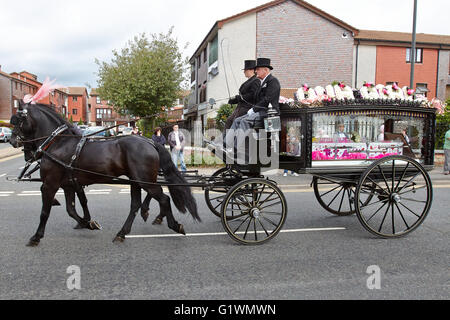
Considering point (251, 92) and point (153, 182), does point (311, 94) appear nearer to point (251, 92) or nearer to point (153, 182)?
point (251, 92)

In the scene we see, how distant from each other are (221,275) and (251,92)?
2939 mm

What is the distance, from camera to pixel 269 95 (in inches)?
194

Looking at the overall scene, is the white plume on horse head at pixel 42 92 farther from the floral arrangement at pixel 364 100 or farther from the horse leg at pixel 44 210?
the floral arrangement at pixel 364 100

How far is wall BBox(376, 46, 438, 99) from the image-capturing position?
91.7ft

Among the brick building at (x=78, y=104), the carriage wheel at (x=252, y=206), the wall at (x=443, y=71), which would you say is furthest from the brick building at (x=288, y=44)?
the brick building at (x=78, y=104)

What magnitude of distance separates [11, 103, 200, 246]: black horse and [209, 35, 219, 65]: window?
71.3ft

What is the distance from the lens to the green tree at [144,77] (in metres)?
20.7

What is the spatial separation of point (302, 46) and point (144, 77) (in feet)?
38.4

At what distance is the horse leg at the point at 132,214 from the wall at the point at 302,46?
21.1 m

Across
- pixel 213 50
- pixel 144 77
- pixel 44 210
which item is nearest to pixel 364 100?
pixel 44 210

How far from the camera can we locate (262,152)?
5.09 m

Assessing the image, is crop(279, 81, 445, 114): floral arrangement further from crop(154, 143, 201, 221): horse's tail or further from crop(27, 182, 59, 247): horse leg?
crop(27, 182, 59, 247): horse leg

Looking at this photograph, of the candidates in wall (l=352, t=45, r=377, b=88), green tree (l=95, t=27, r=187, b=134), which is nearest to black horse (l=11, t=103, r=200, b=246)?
green tree (l=95, t=27, r=187, b=134)
